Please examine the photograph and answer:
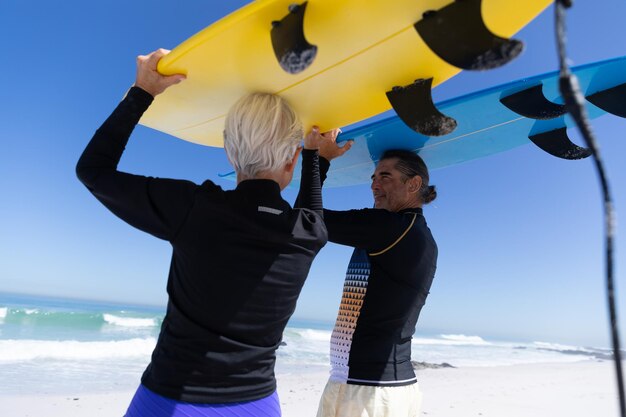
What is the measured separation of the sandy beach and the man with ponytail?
12.8ft

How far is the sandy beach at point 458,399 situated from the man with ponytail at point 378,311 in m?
3.89

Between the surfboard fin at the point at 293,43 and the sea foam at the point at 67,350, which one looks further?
the sea foam at the point at 67,350

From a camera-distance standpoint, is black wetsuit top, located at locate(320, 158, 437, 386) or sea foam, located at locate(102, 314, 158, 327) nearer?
black wetsuit top, located at locate(320, 158, 437, 386)

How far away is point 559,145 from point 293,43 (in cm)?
179

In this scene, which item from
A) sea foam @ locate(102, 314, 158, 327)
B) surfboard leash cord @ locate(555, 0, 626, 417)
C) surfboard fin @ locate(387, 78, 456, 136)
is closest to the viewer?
surfboard leash cord @ locate(555, 0, 626, 417)

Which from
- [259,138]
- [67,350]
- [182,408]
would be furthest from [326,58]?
[67,350]

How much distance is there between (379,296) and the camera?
77.4 inches

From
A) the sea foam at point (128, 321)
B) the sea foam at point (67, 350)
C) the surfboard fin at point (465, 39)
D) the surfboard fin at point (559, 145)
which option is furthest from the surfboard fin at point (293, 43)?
A: the sea foam at point (128, 321)

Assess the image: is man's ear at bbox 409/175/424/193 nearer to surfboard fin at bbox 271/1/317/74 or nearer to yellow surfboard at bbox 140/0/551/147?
yellow surfboard at bbox 140/0/551/147

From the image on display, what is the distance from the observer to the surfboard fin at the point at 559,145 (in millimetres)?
2296

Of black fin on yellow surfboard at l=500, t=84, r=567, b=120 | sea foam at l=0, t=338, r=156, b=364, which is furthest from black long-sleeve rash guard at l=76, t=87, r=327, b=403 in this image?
sea foam at l=0, t=338, r=156, b=364

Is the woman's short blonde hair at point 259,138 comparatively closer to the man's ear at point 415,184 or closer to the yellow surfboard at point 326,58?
the yellow surfboard at point 326,58

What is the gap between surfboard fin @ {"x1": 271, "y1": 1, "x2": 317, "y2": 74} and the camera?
1.22 metres

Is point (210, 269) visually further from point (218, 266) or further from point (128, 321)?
point (128, 321)
